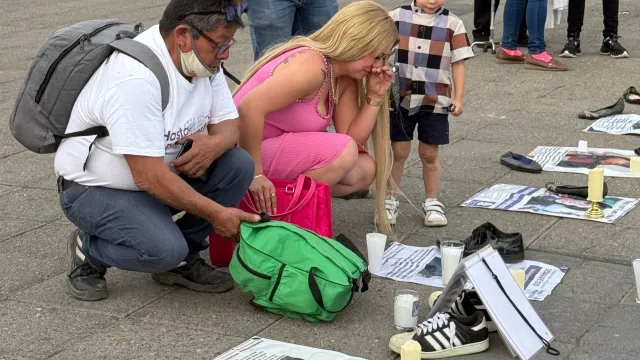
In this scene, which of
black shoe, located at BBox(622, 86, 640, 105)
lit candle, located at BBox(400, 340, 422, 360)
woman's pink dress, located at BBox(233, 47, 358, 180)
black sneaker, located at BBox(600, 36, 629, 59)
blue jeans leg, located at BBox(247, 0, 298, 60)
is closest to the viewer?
lit candle, located at BBox(400, 340, 422, 360)

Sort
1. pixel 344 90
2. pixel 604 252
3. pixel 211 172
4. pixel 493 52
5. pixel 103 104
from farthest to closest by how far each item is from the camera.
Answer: pixel 493 52 < pixel 344 90 < pixel 604 252 < pixel 211 172 < pixel 103 104

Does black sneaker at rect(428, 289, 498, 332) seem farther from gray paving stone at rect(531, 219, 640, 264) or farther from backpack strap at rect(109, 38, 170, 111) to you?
backpack strap at rect(109, 38, 170, 111)

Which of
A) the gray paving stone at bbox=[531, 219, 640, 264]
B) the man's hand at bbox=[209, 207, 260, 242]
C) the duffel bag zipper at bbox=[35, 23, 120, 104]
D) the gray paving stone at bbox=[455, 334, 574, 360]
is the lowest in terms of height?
the gray paving stone at bbox=[531, 219, 640, 264]

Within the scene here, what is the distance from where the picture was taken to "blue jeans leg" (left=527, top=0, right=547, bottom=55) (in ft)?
26.7

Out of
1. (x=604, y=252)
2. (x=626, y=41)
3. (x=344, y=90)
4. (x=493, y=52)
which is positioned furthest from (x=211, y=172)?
(x=626, y=41)

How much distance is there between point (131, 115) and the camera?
11.6ft

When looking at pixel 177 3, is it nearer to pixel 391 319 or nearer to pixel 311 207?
pixel 311 207

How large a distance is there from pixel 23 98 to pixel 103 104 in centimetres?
34

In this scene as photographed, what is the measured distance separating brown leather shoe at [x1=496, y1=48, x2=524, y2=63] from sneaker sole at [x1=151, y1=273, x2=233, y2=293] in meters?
5.03

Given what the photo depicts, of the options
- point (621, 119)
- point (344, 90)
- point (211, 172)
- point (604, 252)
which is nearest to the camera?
point (211, 172)

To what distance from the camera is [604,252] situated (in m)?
4.32

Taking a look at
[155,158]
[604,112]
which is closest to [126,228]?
[155,158]

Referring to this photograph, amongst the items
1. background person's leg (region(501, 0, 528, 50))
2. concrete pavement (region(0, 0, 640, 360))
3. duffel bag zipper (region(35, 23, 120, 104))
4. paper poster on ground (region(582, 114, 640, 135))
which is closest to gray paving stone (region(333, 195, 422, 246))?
concrete pavement (region(0, 0, 640, 360))

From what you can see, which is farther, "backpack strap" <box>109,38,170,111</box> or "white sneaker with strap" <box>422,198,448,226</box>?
"white sneaker with strap" <box>422,198,448,226</box>
